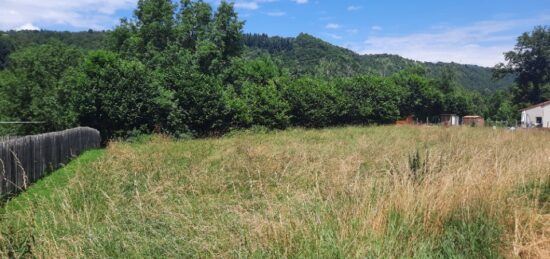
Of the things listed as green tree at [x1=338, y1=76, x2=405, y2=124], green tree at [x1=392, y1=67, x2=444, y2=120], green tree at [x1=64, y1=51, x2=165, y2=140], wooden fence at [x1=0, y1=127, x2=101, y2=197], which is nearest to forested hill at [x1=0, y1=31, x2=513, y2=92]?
green tree at [x1=392, y1=67, x2=444, y2=120]

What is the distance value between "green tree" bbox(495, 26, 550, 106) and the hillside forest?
0.17m

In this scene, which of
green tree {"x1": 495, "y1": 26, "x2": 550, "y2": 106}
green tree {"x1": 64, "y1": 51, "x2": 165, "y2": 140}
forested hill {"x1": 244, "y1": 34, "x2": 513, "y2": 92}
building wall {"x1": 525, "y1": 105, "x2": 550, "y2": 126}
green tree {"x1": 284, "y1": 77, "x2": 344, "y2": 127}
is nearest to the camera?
green tree {"x1": 64, "y1": 51, "x2": 165, "y2": 140}

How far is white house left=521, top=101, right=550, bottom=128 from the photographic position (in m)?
52.0

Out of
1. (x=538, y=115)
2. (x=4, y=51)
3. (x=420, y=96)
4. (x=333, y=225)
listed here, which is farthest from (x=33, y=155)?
(x=4, y=51)

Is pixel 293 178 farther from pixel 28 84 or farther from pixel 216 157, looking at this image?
pixel 28 84

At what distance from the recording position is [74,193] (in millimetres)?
6348

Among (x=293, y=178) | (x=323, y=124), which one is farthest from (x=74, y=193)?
(x=323, y=124)

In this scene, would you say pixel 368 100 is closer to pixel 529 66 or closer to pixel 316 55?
pixel 529 66

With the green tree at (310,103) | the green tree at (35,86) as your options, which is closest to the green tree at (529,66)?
the green tree at (310,103)

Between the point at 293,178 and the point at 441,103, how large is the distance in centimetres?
6073

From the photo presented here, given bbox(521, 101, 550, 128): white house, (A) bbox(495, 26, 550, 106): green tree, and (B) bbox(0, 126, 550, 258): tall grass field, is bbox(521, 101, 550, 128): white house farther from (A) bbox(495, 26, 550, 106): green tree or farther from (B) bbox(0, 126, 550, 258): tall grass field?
(B) bbox(0, 126, 550, 258): tall grass field

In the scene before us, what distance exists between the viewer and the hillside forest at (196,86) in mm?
21828

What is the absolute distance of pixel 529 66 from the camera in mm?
73188

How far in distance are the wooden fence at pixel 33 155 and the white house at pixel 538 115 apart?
164ft
